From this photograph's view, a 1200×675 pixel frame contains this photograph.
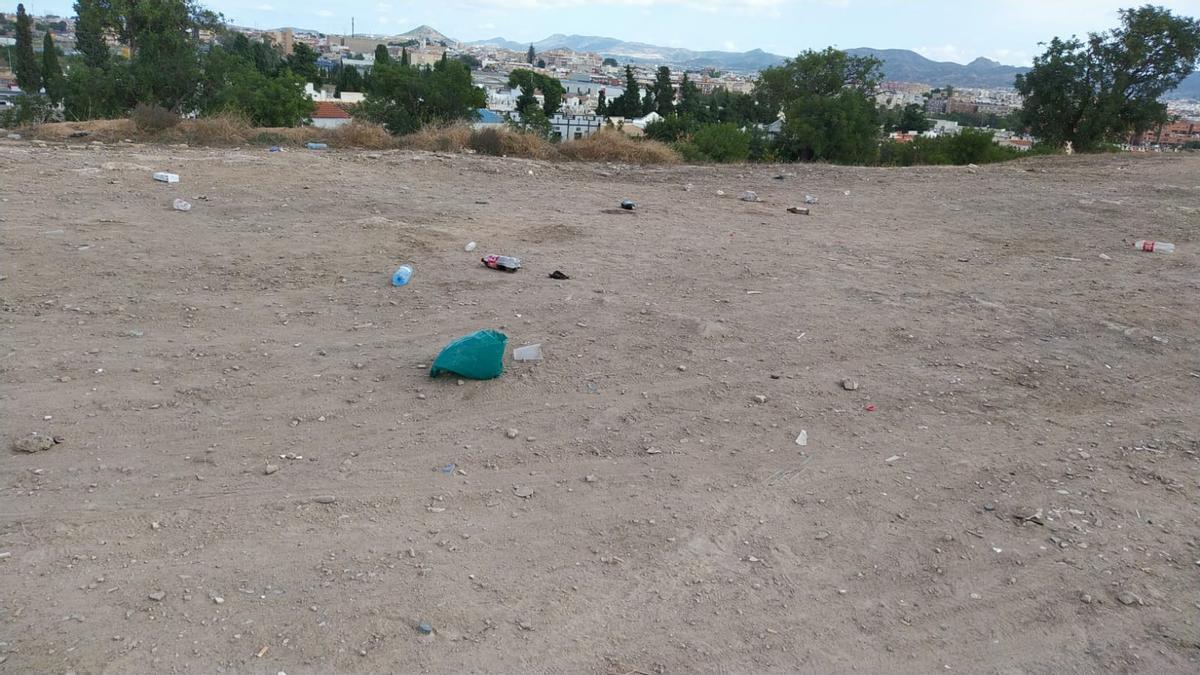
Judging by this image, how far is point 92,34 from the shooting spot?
18.1 meters

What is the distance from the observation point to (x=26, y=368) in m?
3.45

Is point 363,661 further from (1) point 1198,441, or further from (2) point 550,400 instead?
(1) point 1198,441

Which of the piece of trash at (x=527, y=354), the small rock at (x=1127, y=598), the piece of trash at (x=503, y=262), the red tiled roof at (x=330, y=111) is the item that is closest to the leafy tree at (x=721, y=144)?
the piece of trash at (x=503, y=262)

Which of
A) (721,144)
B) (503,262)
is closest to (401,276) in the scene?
(503,262)

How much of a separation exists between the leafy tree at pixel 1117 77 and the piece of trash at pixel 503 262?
16701 millimetres

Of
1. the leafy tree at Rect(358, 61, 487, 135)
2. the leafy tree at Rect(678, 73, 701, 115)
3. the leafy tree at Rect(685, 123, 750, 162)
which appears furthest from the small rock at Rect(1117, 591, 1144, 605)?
the leafy tree at Rect(678, 73, 701, 115)

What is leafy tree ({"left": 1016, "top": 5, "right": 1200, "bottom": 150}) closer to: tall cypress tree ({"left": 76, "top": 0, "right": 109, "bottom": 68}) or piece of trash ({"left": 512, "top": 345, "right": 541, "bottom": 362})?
piece of trash ({"left": 512, "top": 345, "right": 541, "bottom": 362})

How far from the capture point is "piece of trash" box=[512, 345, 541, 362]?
388 cm

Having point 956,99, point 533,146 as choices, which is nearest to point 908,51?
point 956,99

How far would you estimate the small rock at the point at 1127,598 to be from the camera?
2379 mm

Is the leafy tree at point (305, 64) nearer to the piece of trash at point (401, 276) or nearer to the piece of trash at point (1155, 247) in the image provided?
the piece of trash at point (401, 276)

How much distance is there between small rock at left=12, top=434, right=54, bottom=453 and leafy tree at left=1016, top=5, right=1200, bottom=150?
1952 centimetres

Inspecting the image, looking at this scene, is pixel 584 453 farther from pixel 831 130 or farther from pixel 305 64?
pixel 305 64

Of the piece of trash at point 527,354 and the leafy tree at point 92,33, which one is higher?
the leafy tree at point 92,33
